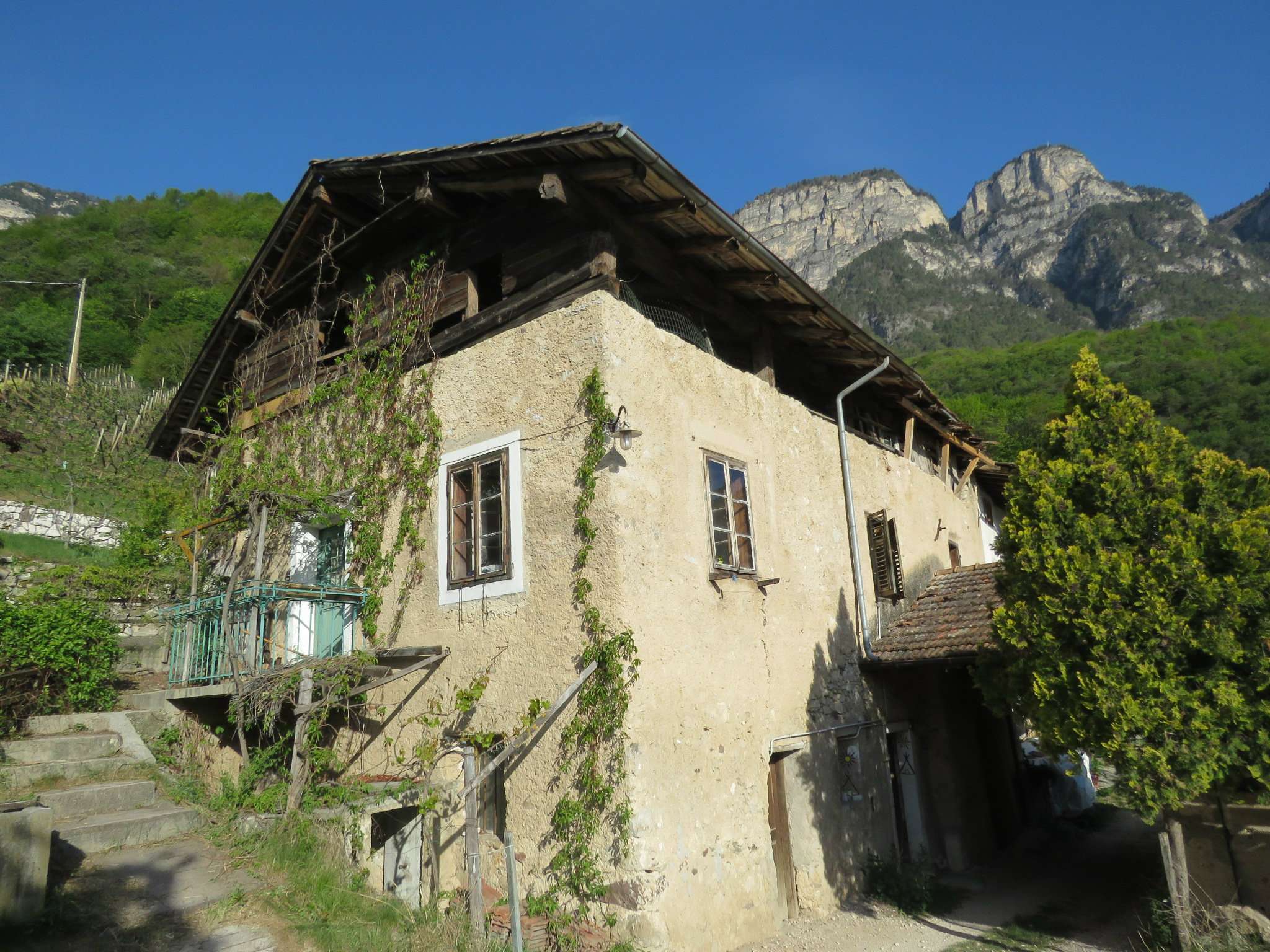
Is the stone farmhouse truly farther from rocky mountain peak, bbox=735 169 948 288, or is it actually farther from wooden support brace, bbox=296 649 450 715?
rocky mountain peak, bbox=735 169 948 288

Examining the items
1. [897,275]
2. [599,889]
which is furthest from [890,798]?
[897,275]

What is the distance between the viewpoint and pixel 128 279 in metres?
43.4

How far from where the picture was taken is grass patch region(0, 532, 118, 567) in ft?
55.0

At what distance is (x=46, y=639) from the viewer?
866 centimetres

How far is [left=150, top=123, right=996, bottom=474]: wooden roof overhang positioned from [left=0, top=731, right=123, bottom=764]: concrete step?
15.7 feet

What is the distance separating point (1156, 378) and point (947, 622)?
38972 millimetres

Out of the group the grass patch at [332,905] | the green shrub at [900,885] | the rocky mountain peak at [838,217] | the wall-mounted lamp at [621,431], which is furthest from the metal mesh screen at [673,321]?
the rocky mountain peak at [838,217]

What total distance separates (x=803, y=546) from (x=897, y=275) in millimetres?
84942

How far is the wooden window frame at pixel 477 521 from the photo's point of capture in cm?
728

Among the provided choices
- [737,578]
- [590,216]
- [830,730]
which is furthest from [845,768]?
[590,216]

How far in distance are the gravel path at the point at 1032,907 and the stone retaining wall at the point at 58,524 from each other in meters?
19.3

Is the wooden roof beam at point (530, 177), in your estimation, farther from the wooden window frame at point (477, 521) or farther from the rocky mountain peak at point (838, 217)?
the rocky mountain peak at point (838, 217)

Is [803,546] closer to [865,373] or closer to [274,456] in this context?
[865,373]

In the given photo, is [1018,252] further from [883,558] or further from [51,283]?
[883,558]
